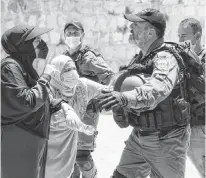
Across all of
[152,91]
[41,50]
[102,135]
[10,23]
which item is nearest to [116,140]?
[102,135]

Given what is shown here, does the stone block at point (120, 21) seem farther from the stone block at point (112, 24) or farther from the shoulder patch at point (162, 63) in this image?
the shoulder patch at point (162, 63)

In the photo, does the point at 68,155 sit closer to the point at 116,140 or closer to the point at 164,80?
the point at 164,80

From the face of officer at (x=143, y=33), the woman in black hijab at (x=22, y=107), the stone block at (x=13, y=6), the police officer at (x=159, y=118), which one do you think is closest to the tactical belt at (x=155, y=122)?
the police officer at (x=159, y=118)

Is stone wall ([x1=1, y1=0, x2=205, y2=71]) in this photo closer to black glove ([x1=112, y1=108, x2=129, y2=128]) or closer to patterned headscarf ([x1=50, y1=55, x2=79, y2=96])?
patterned headscarf ([x1=50, y1=55, x2=79, y2=96])

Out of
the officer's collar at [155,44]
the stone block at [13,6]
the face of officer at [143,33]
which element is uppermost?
the stone block at [13,6]

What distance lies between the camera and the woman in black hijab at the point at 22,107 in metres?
3.19

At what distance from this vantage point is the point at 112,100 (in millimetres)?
3154

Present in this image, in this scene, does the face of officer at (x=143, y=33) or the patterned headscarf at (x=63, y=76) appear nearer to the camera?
the face of officer at (x=143, y=33)

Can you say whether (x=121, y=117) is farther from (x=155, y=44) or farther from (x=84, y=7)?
(x=84, y=7)

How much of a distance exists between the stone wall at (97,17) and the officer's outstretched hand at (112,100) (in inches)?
314

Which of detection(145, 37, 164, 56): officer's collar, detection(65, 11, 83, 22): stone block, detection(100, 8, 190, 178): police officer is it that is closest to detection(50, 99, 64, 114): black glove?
detection(100, 8, 190, 178): police officer

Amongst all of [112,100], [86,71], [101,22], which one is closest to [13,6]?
[101,22]

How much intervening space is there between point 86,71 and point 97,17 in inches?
220

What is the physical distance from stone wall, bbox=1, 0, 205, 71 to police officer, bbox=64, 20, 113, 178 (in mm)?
5014
